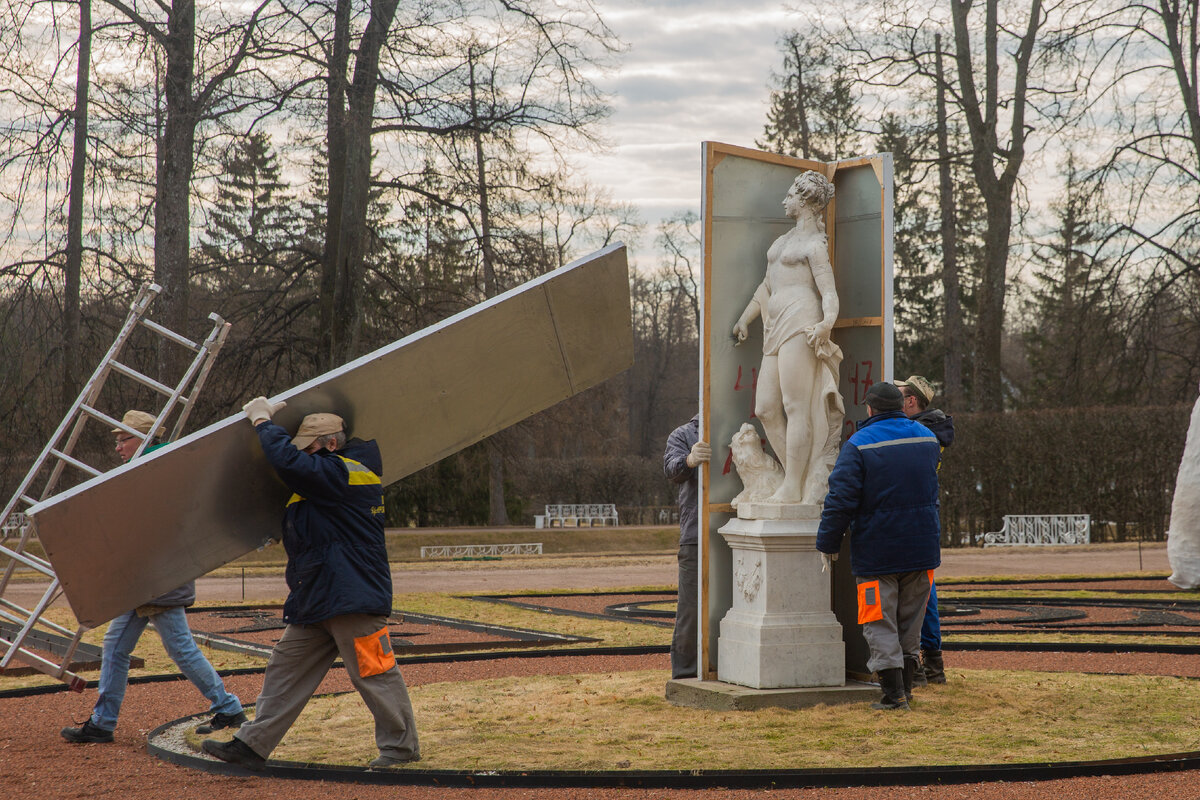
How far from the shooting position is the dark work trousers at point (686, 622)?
24.1ft

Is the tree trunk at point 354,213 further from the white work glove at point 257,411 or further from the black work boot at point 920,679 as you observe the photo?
the white work glove at point 257,411

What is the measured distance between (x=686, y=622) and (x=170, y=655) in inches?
121

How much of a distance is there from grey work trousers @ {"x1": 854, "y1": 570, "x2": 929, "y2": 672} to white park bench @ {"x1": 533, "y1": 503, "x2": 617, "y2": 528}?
1059 inches

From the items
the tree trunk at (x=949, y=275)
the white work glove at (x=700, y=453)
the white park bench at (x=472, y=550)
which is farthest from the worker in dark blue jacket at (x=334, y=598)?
the tree trunk at (x=949, y=275)

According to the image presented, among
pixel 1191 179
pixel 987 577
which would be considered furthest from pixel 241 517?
pixel 1191 179

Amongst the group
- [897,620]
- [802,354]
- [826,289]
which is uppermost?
[826,289]

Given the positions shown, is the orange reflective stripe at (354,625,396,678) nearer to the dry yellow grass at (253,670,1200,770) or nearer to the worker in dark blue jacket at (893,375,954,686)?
the dry yellow grass at (253,670,1200,770)

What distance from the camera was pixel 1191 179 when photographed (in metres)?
20.7

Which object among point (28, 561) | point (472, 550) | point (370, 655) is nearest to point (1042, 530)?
point (472, 550)

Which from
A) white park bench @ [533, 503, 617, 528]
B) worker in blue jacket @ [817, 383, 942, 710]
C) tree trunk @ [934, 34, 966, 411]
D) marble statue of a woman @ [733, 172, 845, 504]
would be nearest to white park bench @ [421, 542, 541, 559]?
white park bench @ [533, 503, 617, 528]

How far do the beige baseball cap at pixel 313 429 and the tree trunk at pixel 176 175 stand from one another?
9.71 metres

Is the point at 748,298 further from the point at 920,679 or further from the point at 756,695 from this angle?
the point at 920,679

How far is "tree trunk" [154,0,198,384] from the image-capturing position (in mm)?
14273

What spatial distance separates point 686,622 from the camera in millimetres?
7441
